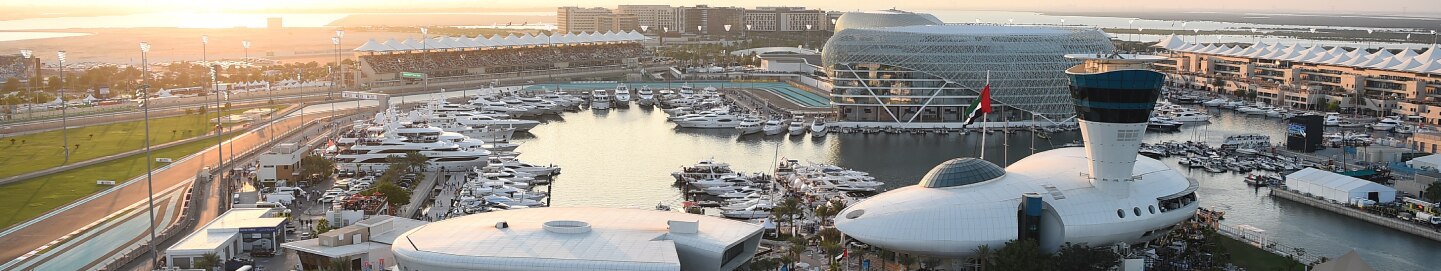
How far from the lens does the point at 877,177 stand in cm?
3922

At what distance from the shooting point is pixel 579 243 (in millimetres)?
22328

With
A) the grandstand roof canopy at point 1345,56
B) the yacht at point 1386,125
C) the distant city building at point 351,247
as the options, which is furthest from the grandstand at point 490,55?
the distant city building at point 351,247

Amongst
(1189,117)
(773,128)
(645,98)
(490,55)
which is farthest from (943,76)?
(490,55)

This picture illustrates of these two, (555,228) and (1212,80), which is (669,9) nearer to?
(1212,80)

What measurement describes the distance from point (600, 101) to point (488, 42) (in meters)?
21.8

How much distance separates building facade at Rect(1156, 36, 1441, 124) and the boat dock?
21682mm

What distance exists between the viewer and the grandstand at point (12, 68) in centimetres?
7400

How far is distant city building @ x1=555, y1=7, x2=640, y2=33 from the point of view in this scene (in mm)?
132125

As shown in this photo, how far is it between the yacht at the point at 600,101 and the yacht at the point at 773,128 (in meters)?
12.4

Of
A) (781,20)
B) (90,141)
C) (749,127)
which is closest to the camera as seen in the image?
(90,141)

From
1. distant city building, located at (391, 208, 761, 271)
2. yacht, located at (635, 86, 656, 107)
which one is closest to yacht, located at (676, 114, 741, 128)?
yacht, located at (635, 86, 656, 107)

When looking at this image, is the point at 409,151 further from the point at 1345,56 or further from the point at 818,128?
the point at 1345,56

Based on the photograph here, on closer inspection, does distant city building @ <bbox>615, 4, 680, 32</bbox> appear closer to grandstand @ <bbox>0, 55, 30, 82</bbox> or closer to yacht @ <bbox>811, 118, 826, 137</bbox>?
grandstand @ <bbox>0, 55, 30, 82</bbox>

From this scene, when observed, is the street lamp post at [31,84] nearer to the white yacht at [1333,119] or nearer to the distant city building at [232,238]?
the distant city building at [232,238]
